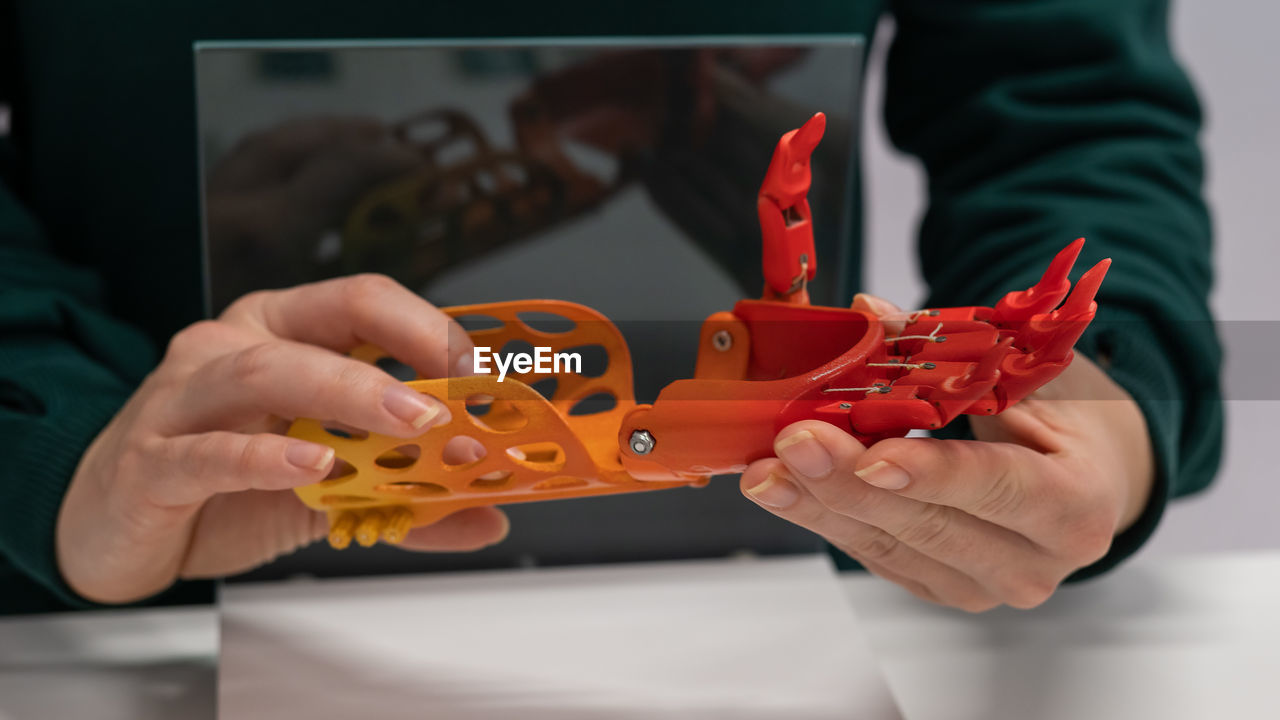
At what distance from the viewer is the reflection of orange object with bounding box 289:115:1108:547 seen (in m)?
0.30

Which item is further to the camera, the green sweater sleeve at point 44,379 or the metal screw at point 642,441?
the green sweater sleeve at point 44,379

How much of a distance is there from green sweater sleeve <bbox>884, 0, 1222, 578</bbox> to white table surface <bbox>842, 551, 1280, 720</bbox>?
0.05m

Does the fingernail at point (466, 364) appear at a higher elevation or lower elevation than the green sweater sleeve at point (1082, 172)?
lower

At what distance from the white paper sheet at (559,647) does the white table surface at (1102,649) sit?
3cm

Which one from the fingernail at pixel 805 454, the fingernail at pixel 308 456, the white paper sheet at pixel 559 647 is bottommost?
the white paper sheet at pixel 559 647

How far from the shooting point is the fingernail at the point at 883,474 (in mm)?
305

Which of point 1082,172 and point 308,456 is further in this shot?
point 1082,172

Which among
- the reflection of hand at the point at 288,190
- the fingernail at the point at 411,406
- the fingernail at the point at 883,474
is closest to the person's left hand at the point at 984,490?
the fingernail at the point at 883,474

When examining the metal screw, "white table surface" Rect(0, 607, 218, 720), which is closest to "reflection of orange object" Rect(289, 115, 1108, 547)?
the metal screw

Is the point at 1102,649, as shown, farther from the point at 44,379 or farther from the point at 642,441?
the point at 44,379

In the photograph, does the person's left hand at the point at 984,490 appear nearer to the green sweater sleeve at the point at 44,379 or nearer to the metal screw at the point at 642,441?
the metal screw at the point at 642,441

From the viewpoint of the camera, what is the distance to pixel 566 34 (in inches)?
22.0

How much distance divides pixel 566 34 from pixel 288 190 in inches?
7.7

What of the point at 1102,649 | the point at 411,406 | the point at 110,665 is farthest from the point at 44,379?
the point at 1102,649
